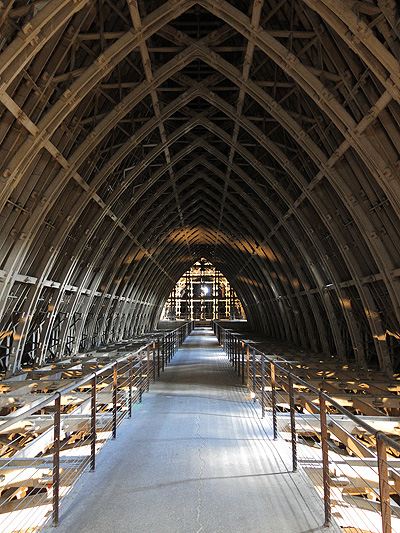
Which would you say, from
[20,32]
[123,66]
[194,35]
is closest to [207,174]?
[194,35]

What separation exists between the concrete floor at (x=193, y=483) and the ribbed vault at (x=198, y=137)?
5030 millimetres

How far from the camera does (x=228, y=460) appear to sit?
16.0ft

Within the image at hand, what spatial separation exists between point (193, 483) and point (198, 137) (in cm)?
1251

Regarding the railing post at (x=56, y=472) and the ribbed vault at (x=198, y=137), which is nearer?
the railing post at (x=56, y=472)

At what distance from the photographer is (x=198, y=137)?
14.6 m

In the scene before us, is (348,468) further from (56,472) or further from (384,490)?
(56,472)

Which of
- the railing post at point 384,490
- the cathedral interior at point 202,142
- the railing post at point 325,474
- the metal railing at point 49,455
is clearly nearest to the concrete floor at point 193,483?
the railing post at point 325,474

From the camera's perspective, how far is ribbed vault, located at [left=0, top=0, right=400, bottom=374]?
7.41 meters

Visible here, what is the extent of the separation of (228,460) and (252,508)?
1.24m

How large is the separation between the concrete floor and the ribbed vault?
503cm

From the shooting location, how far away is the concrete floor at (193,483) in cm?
341

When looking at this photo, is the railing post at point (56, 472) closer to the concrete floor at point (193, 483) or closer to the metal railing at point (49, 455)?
the metal railing at point (49, 455)

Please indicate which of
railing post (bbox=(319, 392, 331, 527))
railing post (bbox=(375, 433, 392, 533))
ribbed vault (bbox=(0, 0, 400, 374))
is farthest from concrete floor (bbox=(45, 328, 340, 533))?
ribbed vault (bbox=(0, 0, 400, 374))

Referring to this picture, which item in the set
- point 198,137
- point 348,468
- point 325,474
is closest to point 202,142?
point 198,137
